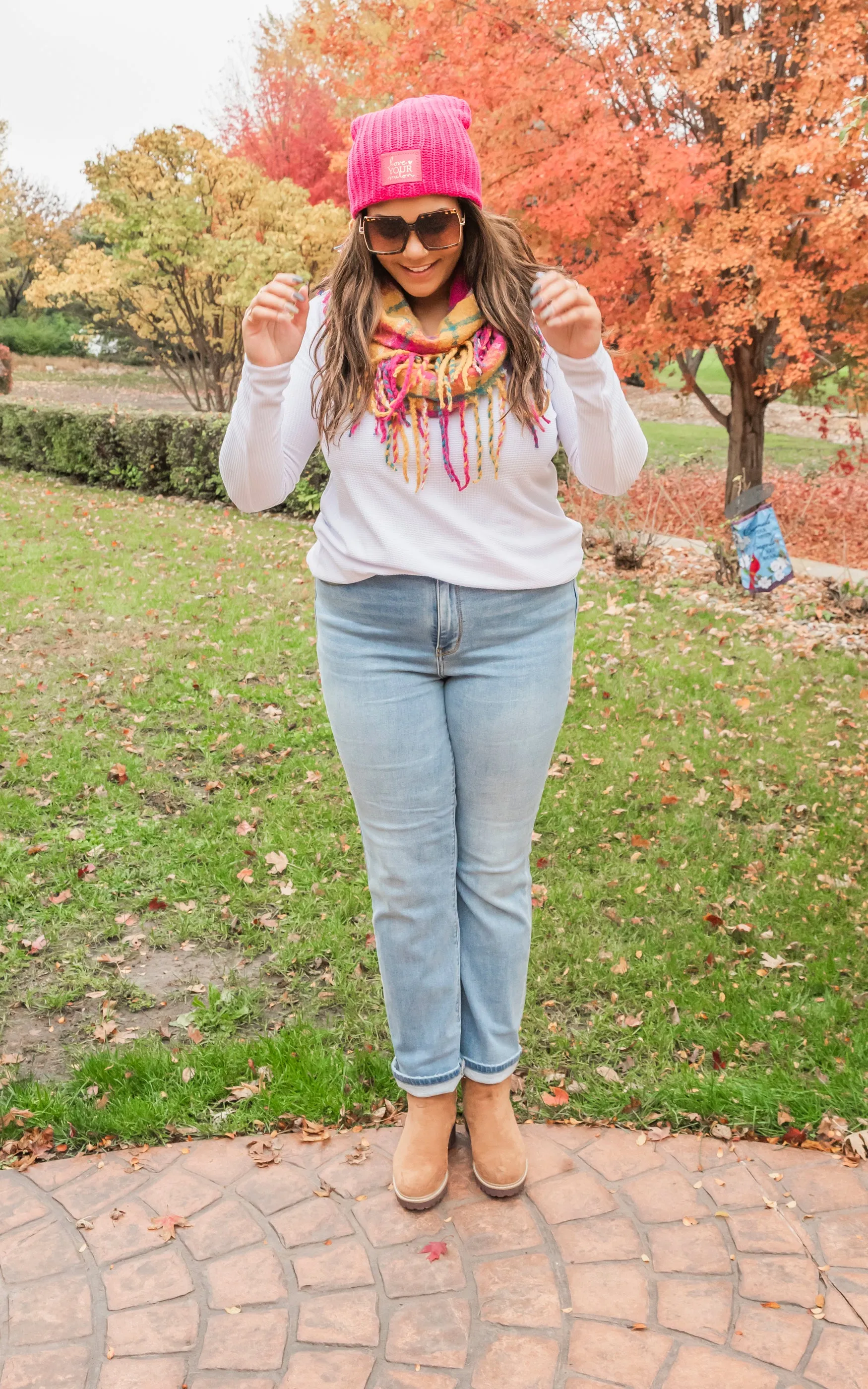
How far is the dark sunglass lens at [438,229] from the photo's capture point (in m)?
1.82

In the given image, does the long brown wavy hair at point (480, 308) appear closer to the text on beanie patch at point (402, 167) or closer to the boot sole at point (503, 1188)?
the text on beanie patch at point (402, 167)

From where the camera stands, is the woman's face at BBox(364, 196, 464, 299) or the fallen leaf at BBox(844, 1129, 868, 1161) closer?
the woman's face at BBox(364, 196, 464, 299)

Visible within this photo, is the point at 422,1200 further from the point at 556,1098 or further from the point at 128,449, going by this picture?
the point at 128,449

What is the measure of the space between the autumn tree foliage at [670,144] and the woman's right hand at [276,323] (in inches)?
232

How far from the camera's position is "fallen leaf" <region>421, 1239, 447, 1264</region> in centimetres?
212

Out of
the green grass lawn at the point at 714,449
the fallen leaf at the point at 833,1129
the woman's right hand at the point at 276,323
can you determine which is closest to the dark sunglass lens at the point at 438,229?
the woman's right hand at the point at 276,323

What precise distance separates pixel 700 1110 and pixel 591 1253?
0.52 meters

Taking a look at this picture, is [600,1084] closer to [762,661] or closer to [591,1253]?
[591,1253]

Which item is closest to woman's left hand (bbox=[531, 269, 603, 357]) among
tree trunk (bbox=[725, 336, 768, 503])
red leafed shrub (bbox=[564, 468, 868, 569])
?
red leafed shrub (bbox=[564, 468, 868, 569])

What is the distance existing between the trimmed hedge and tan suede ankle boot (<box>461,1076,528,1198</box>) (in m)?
8.54

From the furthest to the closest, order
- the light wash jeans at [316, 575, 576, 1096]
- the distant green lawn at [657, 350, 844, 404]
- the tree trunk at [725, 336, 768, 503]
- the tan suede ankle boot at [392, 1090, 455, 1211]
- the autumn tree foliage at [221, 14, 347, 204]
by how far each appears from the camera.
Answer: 1. the distant green lawn at [657, 350, 844, 404]
2. the autumn tree foliage at [221, 14, 347, 204]
3. the tree trunk at [725, 336, 768, 503]
4. the tan suede ankle boot at [392, 1090, 455, 1211]
5. the light wash jeans at [316, 575, 576, 1096]

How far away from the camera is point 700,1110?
8.32ft

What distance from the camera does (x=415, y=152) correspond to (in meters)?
1.78

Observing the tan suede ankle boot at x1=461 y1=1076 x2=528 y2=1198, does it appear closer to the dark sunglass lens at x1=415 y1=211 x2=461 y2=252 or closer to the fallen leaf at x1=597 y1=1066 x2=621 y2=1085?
the fallen leaf at x1=597 y1=1066 x2=621 y2=1085
